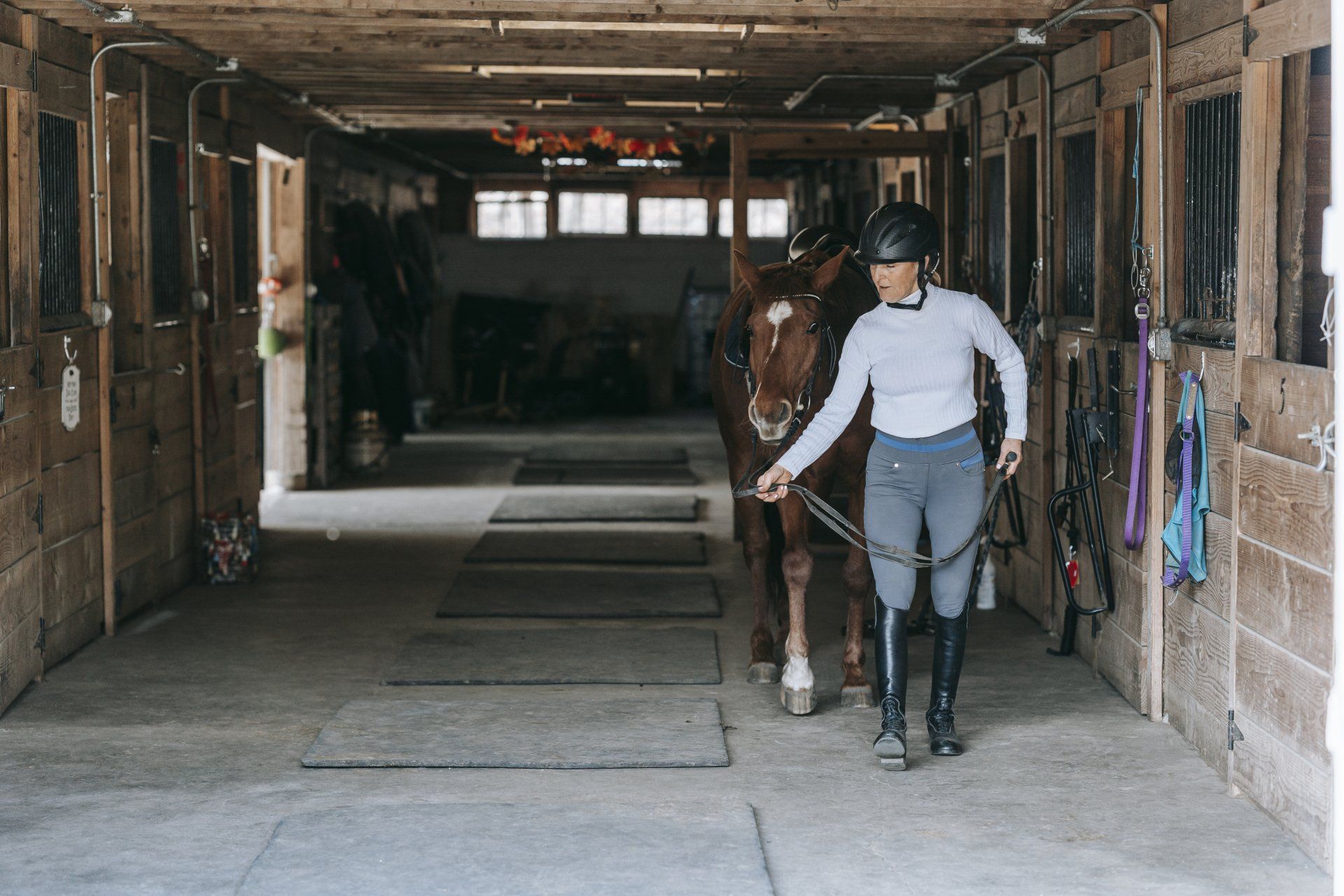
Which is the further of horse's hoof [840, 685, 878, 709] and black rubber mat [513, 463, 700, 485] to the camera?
black rubber mat [513, 463, 700, 485]

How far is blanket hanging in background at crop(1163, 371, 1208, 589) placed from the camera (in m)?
4.28

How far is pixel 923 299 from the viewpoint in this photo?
14.2ft

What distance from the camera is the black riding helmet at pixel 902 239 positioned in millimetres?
4230

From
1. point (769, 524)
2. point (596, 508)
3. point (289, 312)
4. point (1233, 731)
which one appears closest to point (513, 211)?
point (289, 312)

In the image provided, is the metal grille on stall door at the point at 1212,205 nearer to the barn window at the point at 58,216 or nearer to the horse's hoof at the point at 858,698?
the horse's hoof at the point at 858,698

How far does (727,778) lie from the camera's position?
4160 mm

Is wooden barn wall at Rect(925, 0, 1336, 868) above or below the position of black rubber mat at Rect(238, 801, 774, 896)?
above

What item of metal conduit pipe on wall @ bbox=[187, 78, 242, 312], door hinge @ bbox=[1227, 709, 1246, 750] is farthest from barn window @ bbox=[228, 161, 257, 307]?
door hinge @ bbox=[1227, 709, 1246, 750]

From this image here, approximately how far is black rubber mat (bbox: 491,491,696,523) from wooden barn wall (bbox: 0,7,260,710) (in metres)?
1.72

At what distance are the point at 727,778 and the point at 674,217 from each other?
14193 millimetres

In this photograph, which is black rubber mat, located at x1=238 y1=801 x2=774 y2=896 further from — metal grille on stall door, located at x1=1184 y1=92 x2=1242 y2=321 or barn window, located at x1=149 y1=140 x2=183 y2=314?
barn window, located at x1=149 y1=140 x2=183 y2=314

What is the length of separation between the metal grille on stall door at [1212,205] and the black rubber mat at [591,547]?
Answer: 3.47 m

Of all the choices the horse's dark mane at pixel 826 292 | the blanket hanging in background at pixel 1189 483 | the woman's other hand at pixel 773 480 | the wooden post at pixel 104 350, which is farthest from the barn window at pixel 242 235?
the blanket hanging in background at pixel 1189 483

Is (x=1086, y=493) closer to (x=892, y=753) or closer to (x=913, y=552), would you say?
(x=913, y=552)
